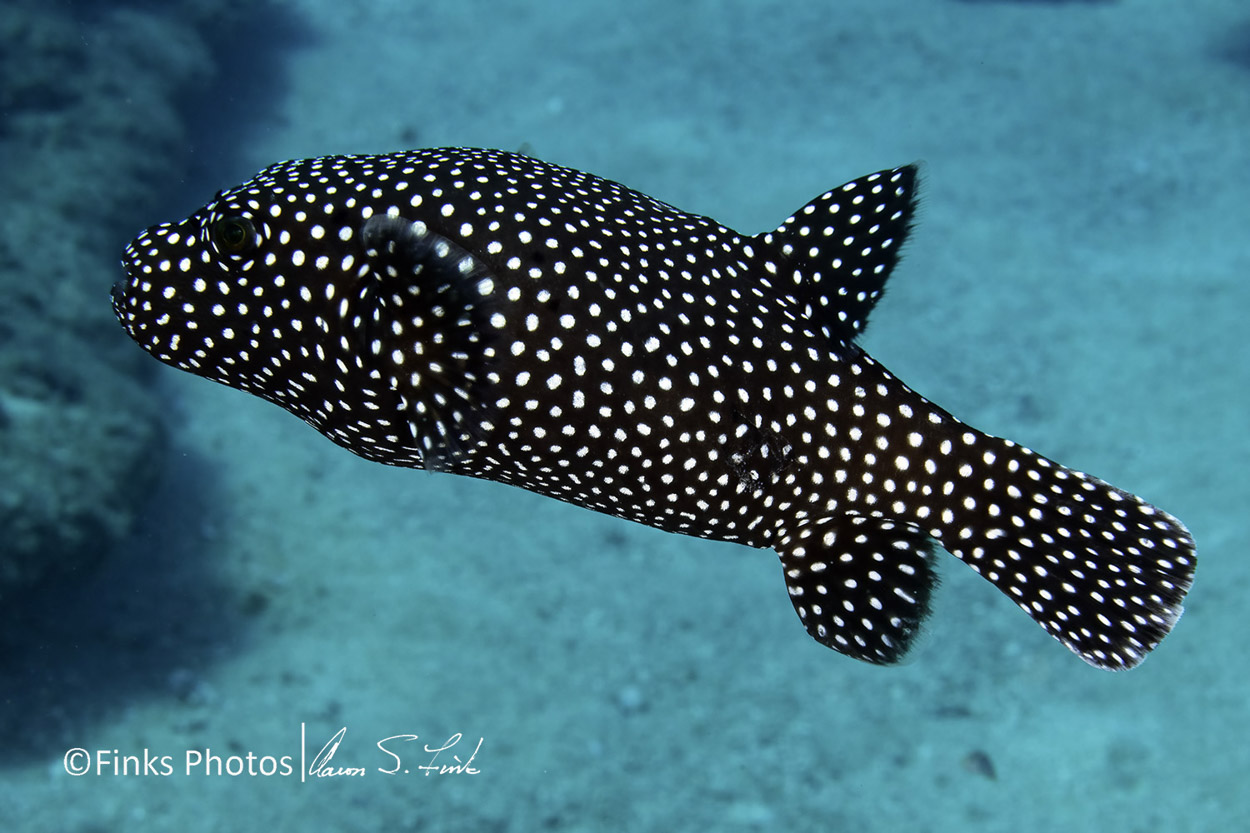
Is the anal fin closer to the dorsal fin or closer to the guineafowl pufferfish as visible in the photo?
the guineafowl pufferfish

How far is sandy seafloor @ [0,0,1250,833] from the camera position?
8148 mm

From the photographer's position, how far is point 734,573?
9727 millimetres

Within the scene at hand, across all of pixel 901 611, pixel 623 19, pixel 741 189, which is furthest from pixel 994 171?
pixel 901 611

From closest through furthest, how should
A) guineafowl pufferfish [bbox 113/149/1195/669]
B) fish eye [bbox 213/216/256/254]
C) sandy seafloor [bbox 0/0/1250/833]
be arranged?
guineafowl pufferfish [bbox 113/149/1195/669] → fish eye [bbox 213/216/256/254] → sandy seafloor [bbox 0/0/1250/833]

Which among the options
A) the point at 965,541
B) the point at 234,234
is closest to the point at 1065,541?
the point at 965,541

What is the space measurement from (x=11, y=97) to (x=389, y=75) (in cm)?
641

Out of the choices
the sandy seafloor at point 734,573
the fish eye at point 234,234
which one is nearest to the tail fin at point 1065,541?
the sandy seafloor at point 734,573

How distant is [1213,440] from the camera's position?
10.6 m

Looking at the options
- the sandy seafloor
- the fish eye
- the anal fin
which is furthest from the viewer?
the sandy seafloor
